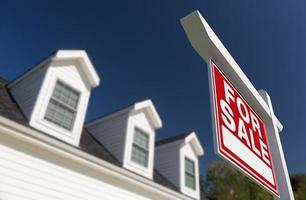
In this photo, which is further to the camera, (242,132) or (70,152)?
(70,152)

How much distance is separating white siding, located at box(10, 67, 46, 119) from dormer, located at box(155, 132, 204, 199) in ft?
23.5

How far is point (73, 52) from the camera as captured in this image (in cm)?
925

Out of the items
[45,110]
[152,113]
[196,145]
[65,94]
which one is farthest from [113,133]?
[196,145]

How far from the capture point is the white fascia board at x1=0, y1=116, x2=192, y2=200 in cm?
649

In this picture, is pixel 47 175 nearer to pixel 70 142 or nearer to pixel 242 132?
pixel 70 142

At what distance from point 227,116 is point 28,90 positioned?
8.10m

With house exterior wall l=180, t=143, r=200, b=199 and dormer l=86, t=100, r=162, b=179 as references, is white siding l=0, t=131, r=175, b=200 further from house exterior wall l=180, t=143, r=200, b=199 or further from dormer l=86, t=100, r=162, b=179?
house exterior wall l=180, t=143, r=200, b=199

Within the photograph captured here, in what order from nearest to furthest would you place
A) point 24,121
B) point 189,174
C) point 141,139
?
point 24,121 < point 141,139 < point 189,174

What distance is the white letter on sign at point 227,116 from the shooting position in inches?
65.6

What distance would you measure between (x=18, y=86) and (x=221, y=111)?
8980 mm

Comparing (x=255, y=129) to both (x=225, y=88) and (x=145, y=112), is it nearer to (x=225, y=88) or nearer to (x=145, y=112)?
(x=225, y=88)

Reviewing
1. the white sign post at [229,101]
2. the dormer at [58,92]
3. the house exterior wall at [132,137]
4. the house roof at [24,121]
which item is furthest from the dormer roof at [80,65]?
the white sign post at [229,101]

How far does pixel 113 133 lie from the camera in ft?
35.3

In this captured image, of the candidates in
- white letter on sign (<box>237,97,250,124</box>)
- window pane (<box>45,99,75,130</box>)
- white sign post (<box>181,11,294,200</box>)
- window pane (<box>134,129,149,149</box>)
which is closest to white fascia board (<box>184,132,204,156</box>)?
window pane (<box>134,129,149,149</box>)
